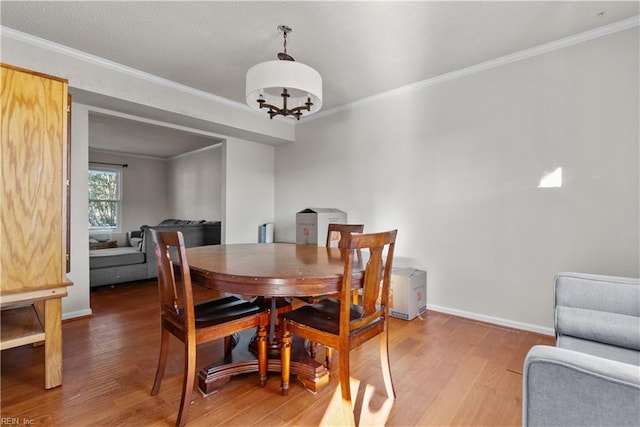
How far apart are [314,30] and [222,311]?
2143 mm

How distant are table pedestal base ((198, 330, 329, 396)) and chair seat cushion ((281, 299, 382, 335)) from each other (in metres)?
0.35

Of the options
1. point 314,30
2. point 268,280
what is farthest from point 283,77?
point 268,280

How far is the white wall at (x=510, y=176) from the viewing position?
2309 mm

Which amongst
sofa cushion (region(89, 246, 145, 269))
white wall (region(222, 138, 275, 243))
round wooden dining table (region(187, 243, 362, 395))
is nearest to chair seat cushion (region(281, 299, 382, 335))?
round wooden dining table (region(187, 243, 362, 395))

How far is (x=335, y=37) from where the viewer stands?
8.01ft

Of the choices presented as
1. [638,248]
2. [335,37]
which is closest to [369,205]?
[335,37]

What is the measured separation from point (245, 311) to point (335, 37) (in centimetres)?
218

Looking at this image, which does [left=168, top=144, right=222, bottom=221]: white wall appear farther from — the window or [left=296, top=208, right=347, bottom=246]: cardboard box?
[left=296, top=208, right=347, bottom=246]: cardboard box

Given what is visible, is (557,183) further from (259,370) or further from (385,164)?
(259,370)

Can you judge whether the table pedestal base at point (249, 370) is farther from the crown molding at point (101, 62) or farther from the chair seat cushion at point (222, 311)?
the crown molding at point (101, 62)

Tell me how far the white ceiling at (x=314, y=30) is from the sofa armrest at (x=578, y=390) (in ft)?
7.24

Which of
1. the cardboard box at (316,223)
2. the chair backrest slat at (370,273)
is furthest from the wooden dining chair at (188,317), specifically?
the cardboard box at (316,223)

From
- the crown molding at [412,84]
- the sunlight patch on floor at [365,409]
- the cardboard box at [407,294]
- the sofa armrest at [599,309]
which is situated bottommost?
the sunlight patch on floor at [365,409]

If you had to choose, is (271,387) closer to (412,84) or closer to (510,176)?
(510,176)
